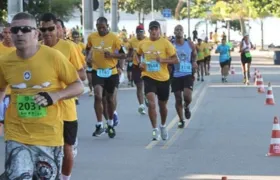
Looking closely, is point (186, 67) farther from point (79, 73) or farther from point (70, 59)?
point (79, 73)

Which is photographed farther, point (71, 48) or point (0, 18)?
point (0, 18)

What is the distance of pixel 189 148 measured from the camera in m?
14.3

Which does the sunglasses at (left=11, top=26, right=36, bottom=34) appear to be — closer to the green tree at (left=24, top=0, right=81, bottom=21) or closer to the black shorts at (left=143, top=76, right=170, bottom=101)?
the black shorts at (left=143, top=76, right=170, bottom=101)

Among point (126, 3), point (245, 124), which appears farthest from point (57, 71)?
point (126, 3)

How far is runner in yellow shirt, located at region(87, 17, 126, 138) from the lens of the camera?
1562cm

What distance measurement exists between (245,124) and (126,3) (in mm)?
60058

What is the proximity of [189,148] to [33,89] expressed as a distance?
23.8 feet

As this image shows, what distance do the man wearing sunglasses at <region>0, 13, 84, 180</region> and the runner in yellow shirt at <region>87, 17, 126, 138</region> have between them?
26.9 feet

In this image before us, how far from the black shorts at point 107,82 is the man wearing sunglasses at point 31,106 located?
8196mm

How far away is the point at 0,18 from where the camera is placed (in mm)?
31344

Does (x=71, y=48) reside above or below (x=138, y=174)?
above

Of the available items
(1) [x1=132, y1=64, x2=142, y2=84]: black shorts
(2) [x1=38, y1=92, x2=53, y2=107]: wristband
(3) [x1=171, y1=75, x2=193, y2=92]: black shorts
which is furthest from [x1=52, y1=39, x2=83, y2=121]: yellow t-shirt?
(1) [x1=132, y1=64, x2=142, y2=84]: black shorts

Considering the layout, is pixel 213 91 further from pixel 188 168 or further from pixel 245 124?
pixel 188 168

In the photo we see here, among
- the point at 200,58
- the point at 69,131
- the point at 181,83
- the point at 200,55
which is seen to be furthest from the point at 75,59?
the point at 200,55
